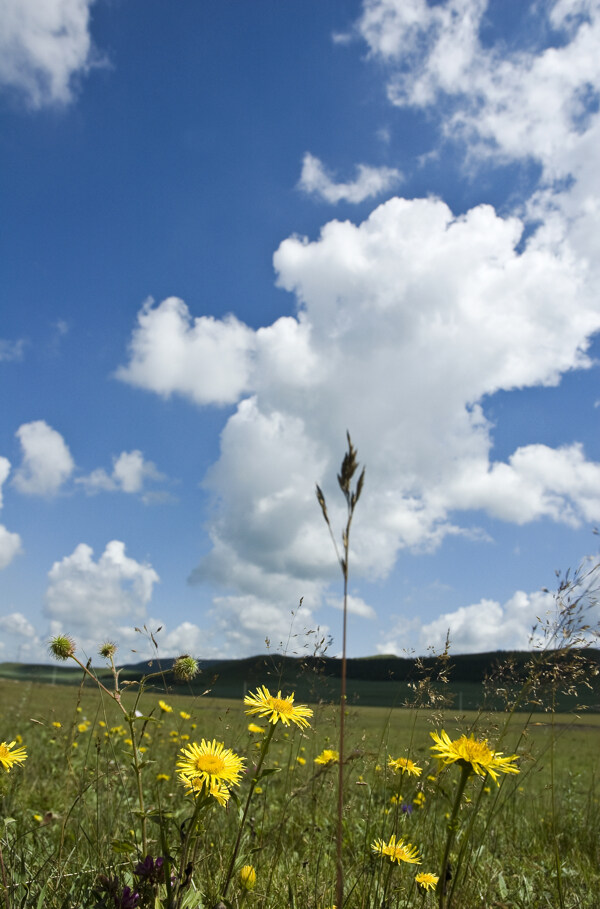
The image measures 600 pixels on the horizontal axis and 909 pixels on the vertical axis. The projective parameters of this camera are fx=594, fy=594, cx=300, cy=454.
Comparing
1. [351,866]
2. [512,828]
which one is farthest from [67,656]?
[512,828]

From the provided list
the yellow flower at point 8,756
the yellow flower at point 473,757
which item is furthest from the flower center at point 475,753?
the yellow flower at point 8,756

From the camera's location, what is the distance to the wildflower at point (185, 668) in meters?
2.07

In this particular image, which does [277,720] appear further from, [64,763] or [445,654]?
[64,763]

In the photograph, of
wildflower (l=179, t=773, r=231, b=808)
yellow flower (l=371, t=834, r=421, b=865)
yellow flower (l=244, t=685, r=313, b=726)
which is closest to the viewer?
wildflower (l=179, t=773, r=231, b=808)

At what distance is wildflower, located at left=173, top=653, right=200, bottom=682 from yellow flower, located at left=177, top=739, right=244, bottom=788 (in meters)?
0.28

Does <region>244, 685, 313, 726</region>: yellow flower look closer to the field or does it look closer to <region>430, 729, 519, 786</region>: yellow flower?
the field

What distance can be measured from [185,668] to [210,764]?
1.55 feet

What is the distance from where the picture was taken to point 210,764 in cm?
168

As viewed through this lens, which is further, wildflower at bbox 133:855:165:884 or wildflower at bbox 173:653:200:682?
wildflower at bbox 173:653:200:682

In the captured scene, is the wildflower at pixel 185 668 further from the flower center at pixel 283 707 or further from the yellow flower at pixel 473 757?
the yellow flower at pixel 473 757

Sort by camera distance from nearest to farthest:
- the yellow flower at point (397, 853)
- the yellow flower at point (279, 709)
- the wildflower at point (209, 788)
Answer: the wildflower at point (209, 788), the yellow flower at point (279, 709), the yellow flower at point (397, 853)

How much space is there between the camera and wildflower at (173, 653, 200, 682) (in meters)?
2.07

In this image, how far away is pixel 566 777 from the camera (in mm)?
8406

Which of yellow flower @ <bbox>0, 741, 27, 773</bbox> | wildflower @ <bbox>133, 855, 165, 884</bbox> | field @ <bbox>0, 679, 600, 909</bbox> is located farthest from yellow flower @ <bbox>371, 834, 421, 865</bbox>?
yellow flower @ <bbox>0, 741, 27, 773</bbox>
